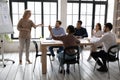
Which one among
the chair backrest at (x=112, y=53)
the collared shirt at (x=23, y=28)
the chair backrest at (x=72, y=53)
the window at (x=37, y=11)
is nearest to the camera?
the chair backrest at (x=72, y=53)

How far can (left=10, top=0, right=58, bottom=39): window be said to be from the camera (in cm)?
659

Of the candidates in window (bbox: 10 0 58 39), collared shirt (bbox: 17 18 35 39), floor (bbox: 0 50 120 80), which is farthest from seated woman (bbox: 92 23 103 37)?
window (bbox: 10 0 58 39)

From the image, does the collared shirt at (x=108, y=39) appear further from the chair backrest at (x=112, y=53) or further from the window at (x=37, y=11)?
the window at (x=37, y=11)

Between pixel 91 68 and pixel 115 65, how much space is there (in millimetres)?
788

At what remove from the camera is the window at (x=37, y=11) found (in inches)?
259

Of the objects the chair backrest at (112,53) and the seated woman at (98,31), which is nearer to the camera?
the chair backrest at (112,53)

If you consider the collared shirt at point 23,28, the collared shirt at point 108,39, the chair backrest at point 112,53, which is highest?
the collared shirt at point 23,28

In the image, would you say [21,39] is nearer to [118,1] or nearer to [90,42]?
[90,42]

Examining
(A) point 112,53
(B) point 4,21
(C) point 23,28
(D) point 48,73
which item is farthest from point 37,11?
(A) point 112,53

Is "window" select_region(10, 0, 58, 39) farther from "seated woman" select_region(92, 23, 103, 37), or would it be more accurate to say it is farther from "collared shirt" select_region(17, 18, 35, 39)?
"seated woman" select_region(92, 23, 103, 37)

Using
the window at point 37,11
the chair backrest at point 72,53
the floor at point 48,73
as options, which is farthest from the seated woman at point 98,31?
the window at point 37,11

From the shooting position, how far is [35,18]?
6805mm

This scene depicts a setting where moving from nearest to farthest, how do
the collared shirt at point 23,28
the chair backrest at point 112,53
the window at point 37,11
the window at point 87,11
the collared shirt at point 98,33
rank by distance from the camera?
1. the chair backrest at point 112,53
2. the collared shirt at point 23,28
3. the collared shirt at point 98,33
4. the window at point 37,11
5. the window at point 87,11

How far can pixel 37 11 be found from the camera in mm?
6758
